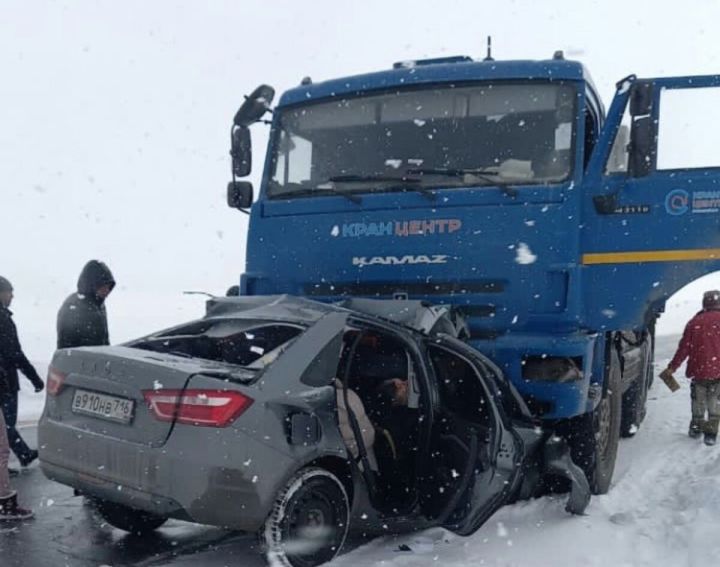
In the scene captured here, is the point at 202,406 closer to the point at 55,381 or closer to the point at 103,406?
the point at 103,406

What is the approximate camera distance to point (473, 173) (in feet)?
21.0

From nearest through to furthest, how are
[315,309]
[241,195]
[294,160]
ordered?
[315,309]
[294,160]
[241,195]

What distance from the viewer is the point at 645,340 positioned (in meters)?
9.61

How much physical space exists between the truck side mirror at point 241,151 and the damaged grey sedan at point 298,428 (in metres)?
2.28

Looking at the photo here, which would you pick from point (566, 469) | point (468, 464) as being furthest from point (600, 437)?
point (468, 464)

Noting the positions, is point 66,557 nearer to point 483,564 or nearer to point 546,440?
point 483,564

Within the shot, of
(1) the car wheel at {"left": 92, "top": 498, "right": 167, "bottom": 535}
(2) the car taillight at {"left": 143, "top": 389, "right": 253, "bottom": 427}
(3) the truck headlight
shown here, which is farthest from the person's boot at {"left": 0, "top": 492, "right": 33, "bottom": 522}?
(3) the truck headlight

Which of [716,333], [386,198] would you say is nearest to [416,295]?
[386,198]

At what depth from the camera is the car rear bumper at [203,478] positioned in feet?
13.0

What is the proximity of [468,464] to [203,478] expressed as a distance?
1.77 metres

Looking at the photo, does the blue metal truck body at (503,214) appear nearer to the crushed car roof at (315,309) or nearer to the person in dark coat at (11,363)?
the crushed car roof at (315,309)

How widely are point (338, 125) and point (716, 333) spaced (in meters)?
4.71

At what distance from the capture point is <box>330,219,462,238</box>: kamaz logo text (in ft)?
20.7

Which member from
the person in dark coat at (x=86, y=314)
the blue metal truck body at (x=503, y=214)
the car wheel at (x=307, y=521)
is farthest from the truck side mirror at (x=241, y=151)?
the car wheel at (x=307, y=521)
